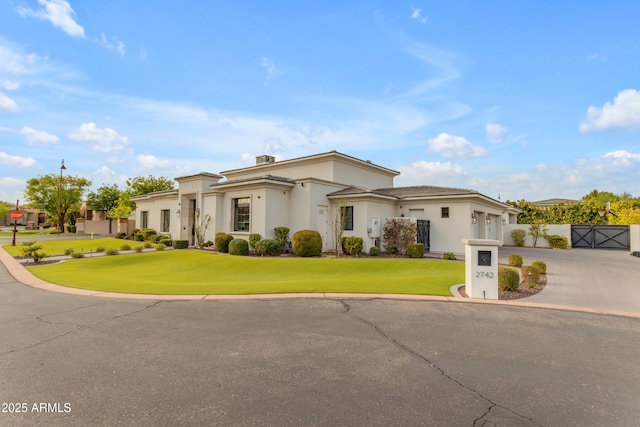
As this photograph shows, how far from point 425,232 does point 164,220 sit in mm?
22066

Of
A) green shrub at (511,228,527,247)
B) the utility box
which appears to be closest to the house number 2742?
the utility box

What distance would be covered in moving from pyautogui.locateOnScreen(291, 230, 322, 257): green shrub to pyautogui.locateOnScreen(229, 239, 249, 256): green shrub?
296 cm

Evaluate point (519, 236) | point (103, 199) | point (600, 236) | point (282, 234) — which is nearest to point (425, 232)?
point (282, 234)

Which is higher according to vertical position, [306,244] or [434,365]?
[306,244]

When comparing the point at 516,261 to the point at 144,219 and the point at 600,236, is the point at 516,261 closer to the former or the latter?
the point at 600,236

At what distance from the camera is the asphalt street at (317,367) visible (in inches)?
125

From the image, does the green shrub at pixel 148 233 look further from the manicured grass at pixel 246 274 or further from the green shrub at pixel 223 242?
the green shrub at pixel 223 242

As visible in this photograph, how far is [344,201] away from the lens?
19359 mm

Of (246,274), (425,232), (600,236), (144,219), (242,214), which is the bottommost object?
(246,274)

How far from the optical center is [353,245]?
17.9 metres

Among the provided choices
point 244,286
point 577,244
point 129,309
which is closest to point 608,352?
point 244,286

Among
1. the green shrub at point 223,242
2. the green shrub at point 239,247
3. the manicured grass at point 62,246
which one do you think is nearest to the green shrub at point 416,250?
the green shrub at point 239,247

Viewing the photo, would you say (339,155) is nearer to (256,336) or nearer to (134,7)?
(134,7)

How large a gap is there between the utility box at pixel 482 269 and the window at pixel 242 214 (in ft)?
45.5
